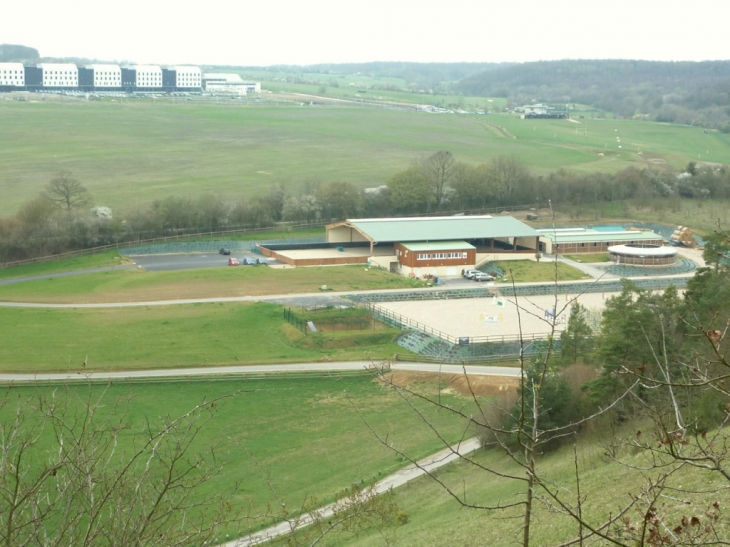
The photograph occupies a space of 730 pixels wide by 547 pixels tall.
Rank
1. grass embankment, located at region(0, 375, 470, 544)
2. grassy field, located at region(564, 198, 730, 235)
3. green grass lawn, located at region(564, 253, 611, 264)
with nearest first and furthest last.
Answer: grass embankment, located at region(0, 375, 470, 544) → green grass lawn, located at region(564, 253, 611, 264) → grassy field, located at region(564, 198, 730, 235)

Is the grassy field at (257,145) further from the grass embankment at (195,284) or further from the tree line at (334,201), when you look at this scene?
the grass embankment at (195,284)

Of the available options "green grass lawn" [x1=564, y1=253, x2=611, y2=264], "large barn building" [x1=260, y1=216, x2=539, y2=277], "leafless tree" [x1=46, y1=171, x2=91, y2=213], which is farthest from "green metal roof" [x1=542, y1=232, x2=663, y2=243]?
"leafless tree" [x1=46, y1=171, x2=91, y2=213]

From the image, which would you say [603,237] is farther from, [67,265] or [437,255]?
[67,265]

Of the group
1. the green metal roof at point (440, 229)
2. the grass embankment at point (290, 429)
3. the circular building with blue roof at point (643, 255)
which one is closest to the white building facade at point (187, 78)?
the green metal roof at point (440, 229)

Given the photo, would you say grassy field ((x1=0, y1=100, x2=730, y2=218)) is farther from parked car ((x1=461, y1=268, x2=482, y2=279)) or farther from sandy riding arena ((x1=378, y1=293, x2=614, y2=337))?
sandy riding arena ((x1=378, y1=293, x2=614, y2=337))

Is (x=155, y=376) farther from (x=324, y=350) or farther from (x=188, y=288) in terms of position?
(x=188, y=288)

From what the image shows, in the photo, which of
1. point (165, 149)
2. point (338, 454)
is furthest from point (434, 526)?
point (165, 149)
